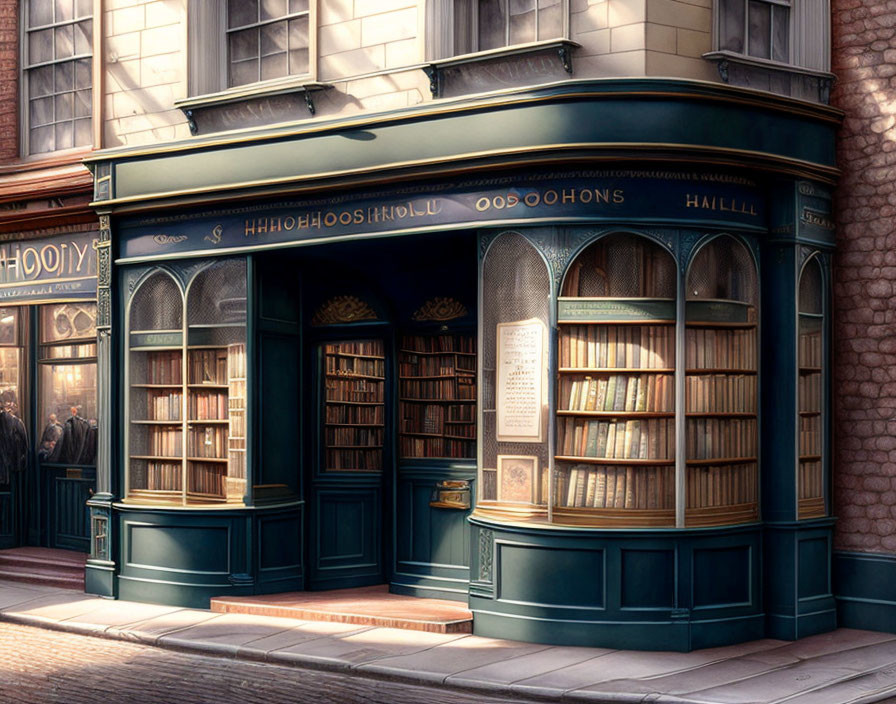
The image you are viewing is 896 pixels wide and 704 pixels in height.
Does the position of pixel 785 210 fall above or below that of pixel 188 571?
above

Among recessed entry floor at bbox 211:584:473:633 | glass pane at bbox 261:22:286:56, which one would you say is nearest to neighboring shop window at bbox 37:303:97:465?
recessed entry floor at bbox 211:584:473:633

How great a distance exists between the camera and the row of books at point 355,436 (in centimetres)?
1346

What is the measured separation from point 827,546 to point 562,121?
14.2 feet

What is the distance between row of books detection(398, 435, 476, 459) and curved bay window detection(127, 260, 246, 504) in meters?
1.59

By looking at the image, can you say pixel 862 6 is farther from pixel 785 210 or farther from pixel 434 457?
pixel 434 457

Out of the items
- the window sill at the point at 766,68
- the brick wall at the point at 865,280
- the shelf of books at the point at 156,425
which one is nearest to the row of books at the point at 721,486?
the brick wall at the point at 865,280

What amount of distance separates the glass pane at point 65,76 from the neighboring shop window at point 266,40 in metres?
2.46

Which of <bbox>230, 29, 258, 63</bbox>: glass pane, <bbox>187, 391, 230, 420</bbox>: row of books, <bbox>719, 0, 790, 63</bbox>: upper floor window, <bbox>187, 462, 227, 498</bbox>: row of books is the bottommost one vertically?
<bbox>187, 462, 227, 498</bbox>: row of books

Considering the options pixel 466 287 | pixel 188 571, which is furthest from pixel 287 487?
pixel 466 287

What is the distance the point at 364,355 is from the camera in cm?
1355

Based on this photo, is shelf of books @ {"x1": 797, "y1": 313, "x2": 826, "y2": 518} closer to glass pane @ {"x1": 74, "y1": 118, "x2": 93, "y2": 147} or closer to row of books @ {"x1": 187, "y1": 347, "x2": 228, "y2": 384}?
row of books @ {"x1": 187, "y1": 347, "x2": 228, "y2": 384}

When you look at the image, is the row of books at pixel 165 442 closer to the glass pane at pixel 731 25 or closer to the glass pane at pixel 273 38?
the glass pane at pixel 273 38

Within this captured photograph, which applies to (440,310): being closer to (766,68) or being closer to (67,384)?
(766,68)

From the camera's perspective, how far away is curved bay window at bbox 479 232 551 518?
10.9 m
